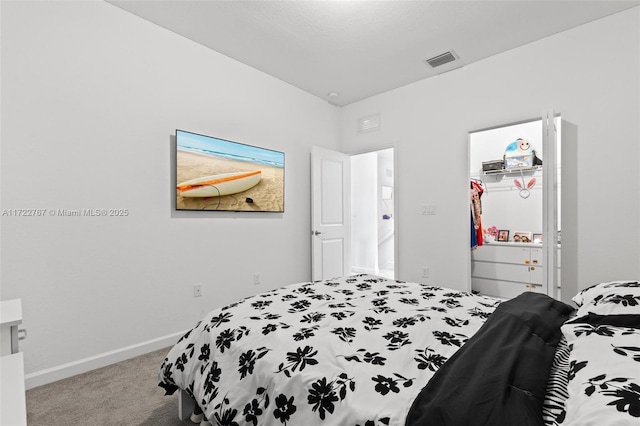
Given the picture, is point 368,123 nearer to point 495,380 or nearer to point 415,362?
point 415,362

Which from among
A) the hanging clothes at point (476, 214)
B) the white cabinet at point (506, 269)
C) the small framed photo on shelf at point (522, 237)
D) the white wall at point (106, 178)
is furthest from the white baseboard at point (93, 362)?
the small framed photo on shelf at point (522, 237)

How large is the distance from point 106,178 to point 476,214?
3.65 metres

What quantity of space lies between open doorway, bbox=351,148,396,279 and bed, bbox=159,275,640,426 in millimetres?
4104

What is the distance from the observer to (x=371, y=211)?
19.6 ft

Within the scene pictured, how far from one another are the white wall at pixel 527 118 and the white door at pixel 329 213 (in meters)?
0.58

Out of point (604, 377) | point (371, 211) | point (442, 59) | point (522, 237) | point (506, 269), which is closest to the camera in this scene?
point (604, 377)

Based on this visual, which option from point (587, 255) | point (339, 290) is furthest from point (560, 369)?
point (587, 255)

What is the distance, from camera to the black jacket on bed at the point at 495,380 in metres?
0.78

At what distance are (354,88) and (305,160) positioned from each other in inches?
42.0

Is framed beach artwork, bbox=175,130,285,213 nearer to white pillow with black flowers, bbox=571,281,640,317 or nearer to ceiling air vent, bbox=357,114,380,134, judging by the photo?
ceiling air vent, bbox=357,114,380,134

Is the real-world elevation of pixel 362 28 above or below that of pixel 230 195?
above

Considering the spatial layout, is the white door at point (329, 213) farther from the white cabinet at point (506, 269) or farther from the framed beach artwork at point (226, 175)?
the white cabinet at point (506, 269)

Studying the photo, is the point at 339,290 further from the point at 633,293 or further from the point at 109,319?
the point at 109,319

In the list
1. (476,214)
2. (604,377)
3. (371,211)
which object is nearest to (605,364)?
(604,377)
